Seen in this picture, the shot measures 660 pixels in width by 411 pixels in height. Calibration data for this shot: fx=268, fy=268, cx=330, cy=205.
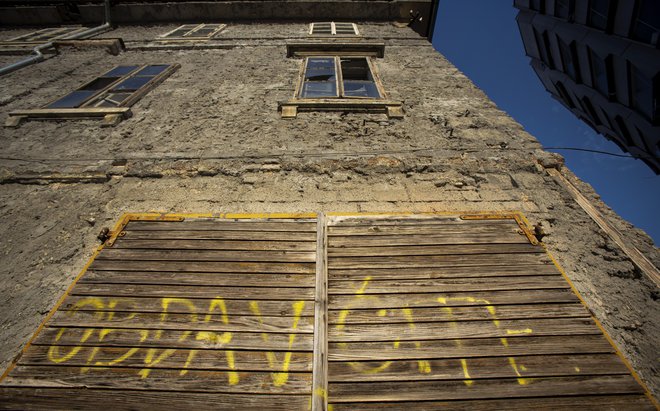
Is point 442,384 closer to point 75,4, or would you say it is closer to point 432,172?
point 432,172

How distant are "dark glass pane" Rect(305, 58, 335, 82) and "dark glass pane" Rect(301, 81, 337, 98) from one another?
0.19 m

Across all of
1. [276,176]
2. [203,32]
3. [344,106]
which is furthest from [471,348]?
[203,32]

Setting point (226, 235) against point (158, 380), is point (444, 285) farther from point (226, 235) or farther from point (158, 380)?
point (158, 380)

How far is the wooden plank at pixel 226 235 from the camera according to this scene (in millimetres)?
2480

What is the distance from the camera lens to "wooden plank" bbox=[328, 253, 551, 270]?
7.54ft

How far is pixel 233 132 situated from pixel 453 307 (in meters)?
3.37

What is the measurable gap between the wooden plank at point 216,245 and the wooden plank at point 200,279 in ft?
0.82

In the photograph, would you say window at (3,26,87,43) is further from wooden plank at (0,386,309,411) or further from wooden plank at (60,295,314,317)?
wooden plank at (0,386,309,411)

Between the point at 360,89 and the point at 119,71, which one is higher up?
the point at 119,71

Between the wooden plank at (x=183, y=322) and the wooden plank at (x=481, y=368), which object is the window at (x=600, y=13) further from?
the wooden plank at (x=183, y=322)

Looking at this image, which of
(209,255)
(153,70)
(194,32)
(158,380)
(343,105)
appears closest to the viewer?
(158,380)

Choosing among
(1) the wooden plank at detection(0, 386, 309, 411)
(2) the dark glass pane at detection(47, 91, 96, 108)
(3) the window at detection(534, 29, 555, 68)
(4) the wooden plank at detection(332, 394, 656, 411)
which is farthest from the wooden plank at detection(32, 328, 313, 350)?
(3) the window at detection(534, 29, 555, 68)

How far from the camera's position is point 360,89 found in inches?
189

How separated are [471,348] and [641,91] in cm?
1149
